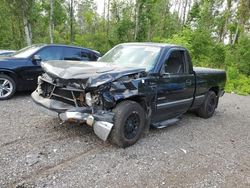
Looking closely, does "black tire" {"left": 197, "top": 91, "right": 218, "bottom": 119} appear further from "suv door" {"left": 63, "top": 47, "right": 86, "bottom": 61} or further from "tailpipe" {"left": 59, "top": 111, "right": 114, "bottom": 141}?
"suv door" {"left": 63, "top": 47, "right": 86, "bottom": 61}

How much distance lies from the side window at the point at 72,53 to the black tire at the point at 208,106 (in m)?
4.19

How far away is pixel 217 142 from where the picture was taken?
4918 millimetres

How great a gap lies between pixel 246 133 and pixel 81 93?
4.06m

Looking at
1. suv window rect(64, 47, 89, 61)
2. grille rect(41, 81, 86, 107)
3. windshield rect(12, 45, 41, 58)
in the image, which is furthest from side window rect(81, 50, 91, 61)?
grille rect(41, 81, 86, 107)

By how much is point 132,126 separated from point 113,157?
654mm

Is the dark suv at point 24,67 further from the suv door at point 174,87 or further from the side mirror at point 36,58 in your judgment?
the suv door at point 174,87

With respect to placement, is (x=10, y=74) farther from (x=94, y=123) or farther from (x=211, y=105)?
(x=211, y=105)

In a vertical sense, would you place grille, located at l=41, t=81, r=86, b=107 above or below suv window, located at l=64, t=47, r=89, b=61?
below

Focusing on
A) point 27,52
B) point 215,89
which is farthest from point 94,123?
point 27,52

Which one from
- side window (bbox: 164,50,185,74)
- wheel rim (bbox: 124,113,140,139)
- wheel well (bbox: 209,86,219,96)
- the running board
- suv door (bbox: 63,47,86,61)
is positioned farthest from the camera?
suv door (bbox: 63,47,86,61)

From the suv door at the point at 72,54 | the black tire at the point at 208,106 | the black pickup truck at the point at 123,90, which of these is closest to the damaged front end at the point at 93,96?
the black pickup truck at the point at 123,90

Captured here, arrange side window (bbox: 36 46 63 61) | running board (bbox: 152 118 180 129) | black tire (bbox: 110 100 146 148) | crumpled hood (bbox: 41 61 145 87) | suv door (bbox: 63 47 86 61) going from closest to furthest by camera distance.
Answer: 1. crumpled hood (bbox: 41 61 145 87)
2. black tire (bbox: 110 100 146 148)
3. running board (bbox: 152 118 180 129)
4. side window (bbox: 36 46 63 61)
5. suv door (bbox: 63 47 86 61)

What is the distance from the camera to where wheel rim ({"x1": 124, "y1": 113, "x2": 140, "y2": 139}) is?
13.4 feet

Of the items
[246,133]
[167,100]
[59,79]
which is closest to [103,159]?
[59,79]
